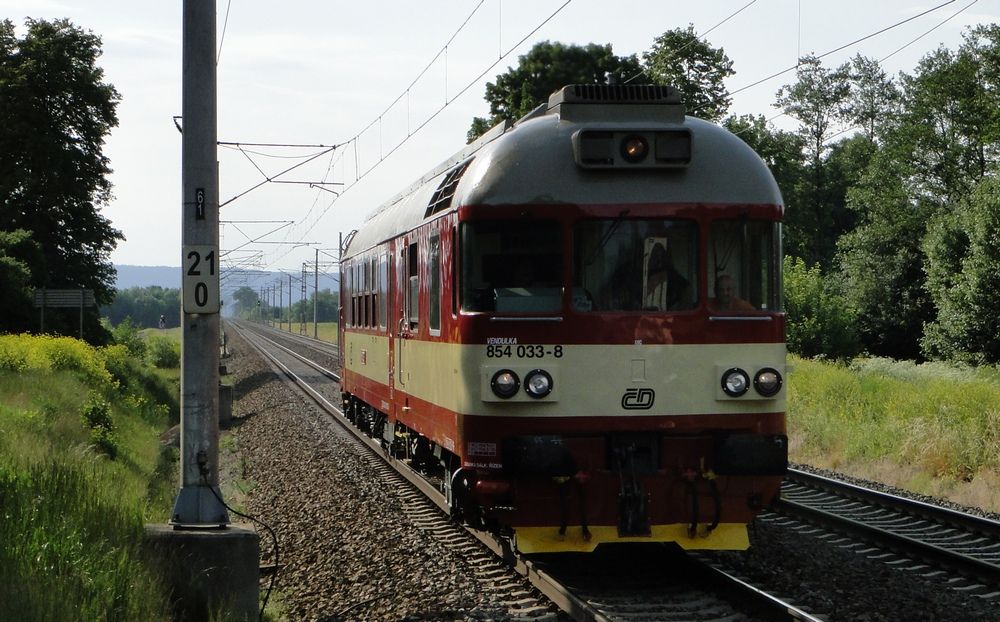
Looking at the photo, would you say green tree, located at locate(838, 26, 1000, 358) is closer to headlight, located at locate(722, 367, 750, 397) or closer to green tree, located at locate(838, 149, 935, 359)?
green tree, located at locate(838, 149, 935, 359)

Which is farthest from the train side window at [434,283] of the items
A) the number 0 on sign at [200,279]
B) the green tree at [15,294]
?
the green tree at [15,294]

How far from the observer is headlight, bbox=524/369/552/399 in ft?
27.3

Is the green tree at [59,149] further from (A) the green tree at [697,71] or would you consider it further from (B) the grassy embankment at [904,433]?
(B) the grassy embankment at [904,433]

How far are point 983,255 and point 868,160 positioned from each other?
27338mm

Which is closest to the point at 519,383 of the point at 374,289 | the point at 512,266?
the point at 512,266

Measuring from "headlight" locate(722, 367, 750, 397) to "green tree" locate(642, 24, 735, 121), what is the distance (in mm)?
41485

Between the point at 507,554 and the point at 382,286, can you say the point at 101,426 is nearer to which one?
the point at 382,286

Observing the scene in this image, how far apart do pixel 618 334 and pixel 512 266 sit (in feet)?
3.00

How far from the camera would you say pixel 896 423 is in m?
16.5

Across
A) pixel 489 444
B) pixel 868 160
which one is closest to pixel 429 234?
pixel 489 444

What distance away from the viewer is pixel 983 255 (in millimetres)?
39094

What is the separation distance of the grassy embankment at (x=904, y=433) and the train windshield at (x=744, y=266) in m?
5.30

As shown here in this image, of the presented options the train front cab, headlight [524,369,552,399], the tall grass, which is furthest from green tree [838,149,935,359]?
headlight [524,369,552,399]

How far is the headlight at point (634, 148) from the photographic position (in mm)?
8648
